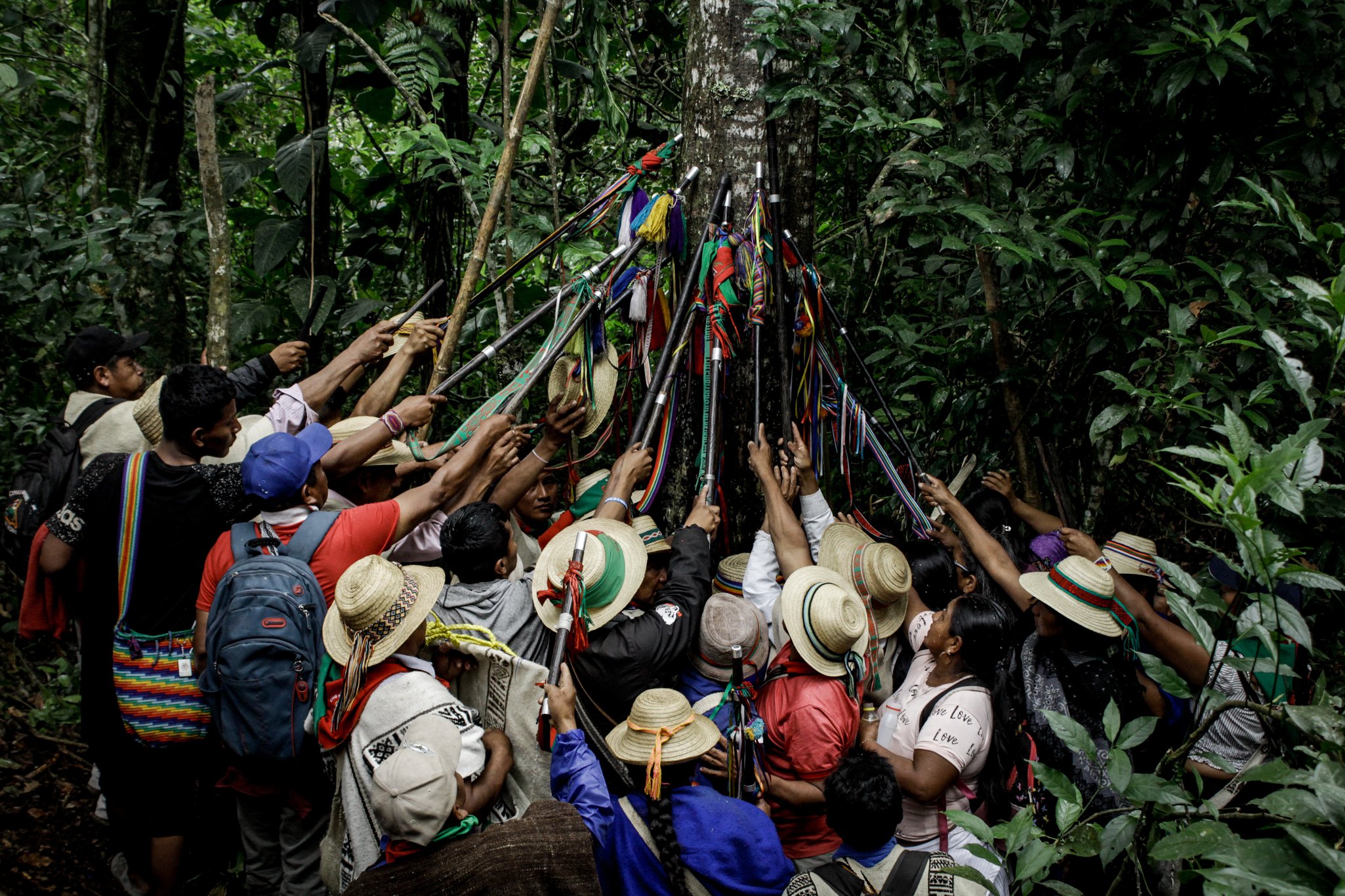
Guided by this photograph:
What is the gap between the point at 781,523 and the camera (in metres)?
3.56

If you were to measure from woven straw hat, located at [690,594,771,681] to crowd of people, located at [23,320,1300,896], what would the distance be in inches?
0.6

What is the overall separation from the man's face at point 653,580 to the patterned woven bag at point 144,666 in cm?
166

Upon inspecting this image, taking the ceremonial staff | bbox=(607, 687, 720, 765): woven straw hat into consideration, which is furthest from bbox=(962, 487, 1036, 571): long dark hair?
bbox=(607, 687, 720, 765): woven straw hat

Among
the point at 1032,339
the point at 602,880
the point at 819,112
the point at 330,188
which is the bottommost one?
the point at 602,880

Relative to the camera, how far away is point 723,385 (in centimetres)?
402

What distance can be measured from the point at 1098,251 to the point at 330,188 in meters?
4.32

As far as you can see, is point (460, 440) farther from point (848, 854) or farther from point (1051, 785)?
point (1051, 785)

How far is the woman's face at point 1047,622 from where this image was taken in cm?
312

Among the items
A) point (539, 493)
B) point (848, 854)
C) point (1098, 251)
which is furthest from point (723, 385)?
→ point (848, 854)

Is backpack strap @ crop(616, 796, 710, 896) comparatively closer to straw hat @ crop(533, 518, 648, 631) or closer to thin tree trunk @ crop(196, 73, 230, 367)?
straw hat @ crop(533, 518, 648, 631)

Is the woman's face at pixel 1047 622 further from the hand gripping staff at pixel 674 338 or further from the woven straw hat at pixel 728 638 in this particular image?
the hand gripping staff at pixel 674 338

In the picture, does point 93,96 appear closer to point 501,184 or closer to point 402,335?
point 402,335

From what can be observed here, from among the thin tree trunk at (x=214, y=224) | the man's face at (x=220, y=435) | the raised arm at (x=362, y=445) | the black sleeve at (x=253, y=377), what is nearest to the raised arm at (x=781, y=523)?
the raised arm at (x=362, y=445)

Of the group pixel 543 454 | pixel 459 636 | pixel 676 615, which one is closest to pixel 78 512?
pixel 459 636
